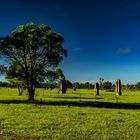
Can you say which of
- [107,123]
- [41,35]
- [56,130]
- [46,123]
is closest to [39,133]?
[56,130]

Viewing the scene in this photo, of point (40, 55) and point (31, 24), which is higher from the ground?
point (31, 24)

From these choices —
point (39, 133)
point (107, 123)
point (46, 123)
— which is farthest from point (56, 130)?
point (107, 123)

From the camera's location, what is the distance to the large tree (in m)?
54.3

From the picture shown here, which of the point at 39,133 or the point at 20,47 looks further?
the point at 20,47

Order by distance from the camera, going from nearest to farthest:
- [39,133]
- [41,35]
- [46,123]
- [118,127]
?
[39,133] → [118,127] → [46,123] → [41,35]

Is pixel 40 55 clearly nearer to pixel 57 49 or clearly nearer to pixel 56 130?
pixel 57 49

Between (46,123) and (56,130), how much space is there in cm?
298

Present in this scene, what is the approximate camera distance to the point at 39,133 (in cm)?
1900

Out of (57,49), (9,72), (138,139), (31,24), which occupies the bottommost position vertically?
(138,139)

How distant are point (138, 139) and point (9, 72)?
41262mm

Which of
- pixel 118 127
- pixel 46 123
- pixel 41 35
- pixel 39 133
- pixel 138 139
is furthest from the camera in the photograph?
pixel 41 35

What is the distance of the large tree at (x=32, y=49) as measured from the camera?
54281 mm

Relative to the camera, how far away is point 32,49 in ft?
179

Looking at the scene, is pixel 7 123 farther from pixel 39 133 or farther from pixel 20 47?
pixel 20 47
